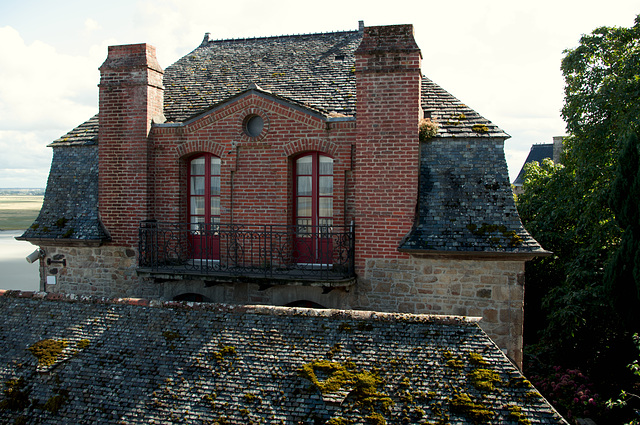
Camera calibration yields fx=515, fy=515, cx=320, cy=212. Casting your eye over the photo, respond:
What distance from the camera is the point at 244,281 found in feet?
32.9

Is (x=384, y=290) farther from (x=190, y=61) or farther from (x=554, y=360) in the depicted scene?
(x=190, y=61)

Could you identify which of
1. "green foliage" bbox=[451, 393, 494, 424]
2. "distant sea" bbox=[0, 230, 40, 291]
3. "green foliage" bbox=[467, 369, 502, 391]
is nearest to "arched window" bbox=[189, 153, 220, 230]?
"green foliage" bbox=[467, 369, 502, 391]

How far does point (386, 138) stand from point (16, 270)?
37.3 metres

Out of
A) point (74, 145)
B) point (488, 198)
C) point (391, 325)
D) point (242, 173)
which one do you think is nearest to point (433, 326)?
point (391, 325)

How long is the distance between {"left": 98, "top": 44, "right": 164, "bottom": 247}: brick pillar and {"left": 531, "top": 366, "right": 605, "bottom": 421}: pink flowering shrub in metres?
9.76

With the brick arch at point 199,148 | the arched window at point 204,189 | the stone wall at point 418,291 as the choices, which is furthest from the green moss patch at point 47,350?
the brick arch at point 199,148

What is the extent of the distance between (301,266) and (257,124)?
10.4ft

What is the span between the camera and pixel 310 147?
10.5m

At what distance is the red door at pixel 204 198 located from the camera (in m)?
11.4

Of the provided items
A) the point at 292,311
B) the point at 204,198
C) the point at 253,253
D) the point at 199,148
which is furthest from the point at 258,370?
the point at 199,148

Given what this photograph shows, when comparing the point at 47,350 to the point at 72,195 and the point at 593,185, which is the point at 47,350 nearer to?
the point at 72,195

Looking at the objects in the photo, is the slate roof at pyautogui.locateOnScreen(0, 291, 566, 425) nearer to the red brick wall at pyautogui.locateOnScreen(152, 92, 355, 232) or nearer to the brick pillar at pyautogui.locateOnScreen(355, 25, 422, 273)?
the brick pillar at pyautogui.locateOnScreen(355, 25, 422, 273)

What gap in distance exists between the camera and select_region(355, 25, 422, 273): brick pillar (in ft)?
32.1

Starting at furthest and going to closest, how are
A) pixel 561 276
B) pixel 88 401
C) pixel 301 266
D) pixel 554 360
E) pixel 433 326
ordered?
pixel 561 276 → pixel 554 360 → pixel 301 266 → pixel 433 326 → pixel 88 401
